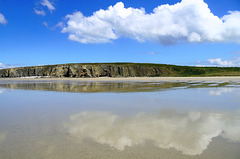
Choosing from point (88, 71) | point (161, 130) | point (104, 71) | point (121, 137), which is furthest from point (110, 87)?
point (104, 71)

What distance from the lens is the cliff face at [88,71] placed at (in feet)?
282

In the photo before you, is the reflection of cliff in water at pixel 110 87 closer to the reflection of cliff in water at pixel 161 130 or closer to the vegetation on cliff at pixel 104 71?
the reflection of cliff in water at pixel 161 130

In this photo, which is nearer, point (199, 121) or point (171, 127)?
point (171, 127)

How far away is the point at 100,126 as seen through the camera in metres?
5.34

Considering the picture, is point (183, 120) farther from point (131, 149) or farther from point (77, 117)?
point (77, 117)

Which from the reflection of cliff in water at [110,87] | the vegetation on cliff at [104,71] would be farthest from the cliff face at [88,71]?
the reflection of cliff in water at [110,87]

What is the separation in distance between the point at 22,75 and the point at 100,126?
371 ft

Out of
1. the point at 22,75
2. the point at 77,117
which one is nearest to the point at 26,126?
the point at 77,117

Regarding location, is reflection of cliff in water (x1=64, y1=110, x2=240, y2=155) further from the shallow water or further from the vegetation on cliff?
the vegetation on cliff

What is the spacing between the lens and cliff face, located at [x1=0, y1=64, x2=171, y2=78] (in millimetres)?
86062

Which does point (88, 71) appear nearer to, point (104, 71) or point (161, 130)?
point (104, 71)

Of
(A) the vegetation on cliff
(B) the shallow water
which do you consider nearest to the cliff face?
(A) the vegetation on cliff

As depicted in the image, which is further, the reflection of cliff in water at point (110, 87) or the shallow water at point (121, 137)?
the reflection of cliff in water at point (110, 87)

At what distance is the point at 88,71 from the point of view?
85.6 metres
